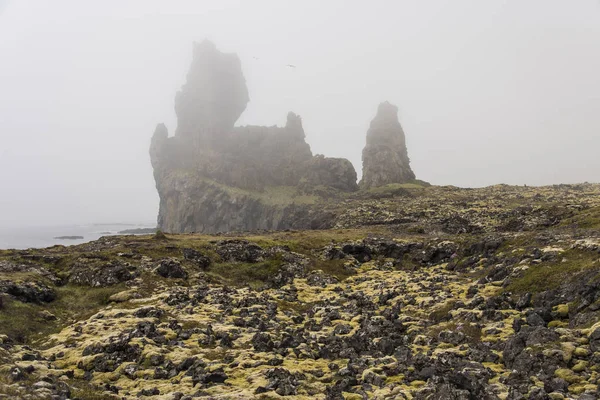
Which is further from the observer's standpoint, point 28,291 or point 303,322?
point 28,291

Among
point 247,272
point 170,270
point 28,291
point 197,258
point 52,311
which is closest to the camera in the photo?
point 52,311

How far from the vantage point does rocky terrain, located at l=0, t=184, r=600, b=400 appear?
18969 millimetres

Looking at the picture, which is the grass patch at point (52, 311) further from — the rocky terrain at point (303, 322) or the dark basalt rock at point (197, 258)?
the dark basalt rock at point (197, 258)

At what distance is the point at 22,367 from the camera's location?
68.4 feet

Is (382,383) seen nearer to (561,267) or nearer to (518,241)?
(561,267)

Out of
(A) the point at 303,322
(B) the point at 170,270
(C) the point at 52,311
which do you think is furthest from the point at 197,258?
(A) the point at 303,322

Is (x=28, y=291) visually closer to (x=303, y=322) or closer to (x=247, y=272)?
(x=247, y=272)

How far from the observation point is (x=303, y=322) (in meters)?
33.2

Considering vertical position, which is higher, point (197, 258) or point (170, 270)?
point (197, 258)

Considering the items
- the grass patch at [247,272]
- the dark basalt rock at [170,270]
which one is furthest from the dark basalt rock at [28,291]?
the grass patch at [247,272]

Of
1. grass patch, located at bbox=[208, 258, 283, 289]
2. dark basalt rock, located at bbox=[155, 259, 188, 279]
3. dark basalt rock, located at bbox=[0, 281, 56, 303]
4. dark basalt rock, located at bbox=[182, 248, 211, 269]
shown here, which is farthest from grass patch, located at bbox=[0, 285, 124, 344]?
grass patch, located at bbox=[208, 258, 283, 289]

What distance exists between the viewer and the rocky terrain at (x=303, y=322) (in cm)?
1897

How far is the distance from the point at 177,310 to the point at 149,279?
37.6 ft

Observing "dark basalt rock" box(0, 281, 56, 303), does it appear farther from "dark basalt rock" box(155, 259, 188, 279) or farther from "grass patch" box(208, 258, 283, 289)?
"grass patch" box(208, 258, 283, 289)
